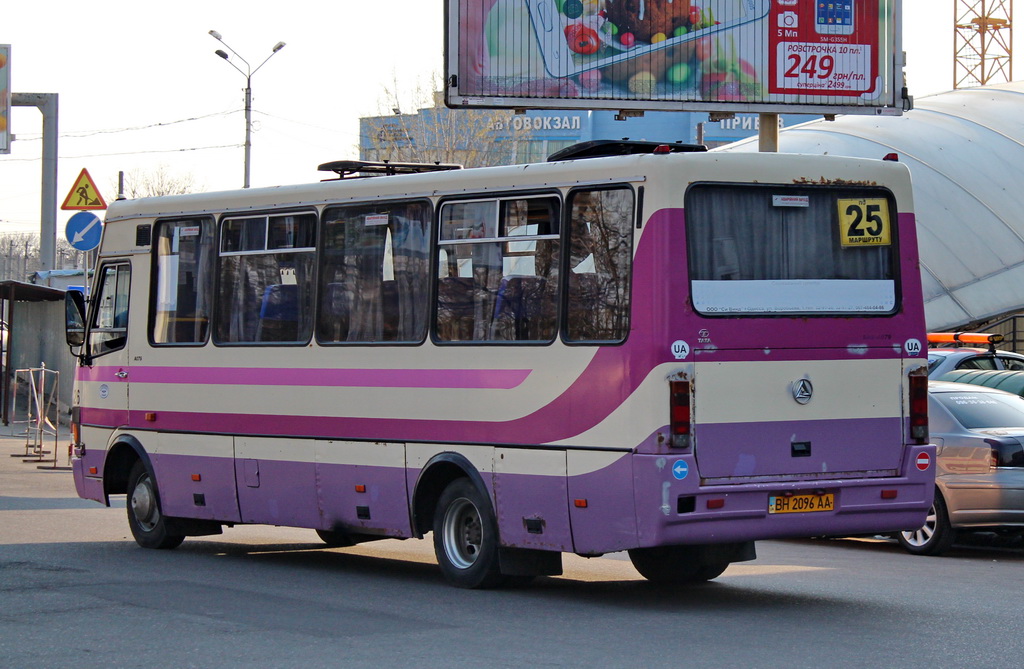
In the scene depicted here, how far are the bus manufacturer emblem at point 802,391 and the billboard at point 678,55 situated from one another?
11.6 meters

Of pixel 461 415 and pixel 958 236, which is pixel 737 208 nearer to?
pixel 461 415

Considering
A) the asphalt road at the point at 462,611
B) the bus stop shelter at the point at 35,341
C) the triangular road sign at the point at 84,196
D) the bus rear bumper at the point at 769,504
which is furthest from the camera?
the bus stop shelter at the point at 35,341

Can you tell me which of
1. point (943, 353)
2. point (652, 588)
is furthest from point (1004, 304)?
point (652, 588)

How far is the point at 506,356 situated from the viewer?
10531 mm

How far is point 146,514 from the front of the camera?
1385cm

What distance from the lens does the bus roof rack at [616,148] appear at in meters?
10.9

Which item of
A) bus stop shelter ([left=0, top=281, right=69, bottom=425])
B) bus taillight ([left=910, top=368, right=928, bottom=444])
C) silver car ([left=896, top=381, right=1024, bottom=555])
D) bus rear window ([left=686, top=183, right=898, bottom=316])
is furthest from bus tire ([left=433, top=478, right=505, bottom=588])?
bus stop shelter ([left=0, top=281, right=69, bottom=425])

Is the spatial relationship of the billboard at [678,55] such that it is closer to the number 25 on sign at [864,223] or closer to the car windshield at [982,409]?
the car windshield at [982,409]

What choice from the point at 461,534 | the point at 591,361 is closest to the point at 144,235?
the point at 461,534

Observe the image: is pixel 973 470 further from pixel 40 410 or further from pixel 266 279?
pixel 40 410

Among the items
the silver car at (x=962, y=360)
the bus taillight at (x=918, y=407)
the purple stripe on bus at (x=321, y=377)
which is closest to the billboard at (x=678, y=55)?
the silver car at (x=962, y=360)

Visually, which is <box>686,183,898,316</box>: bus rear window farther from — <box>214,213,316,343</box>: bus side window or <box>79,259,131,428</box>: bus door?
<box>79,259,131,428</box>: bus door

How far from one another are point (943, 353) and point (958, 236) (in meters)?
26.7

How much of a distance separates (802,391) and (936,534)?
14.7ft
